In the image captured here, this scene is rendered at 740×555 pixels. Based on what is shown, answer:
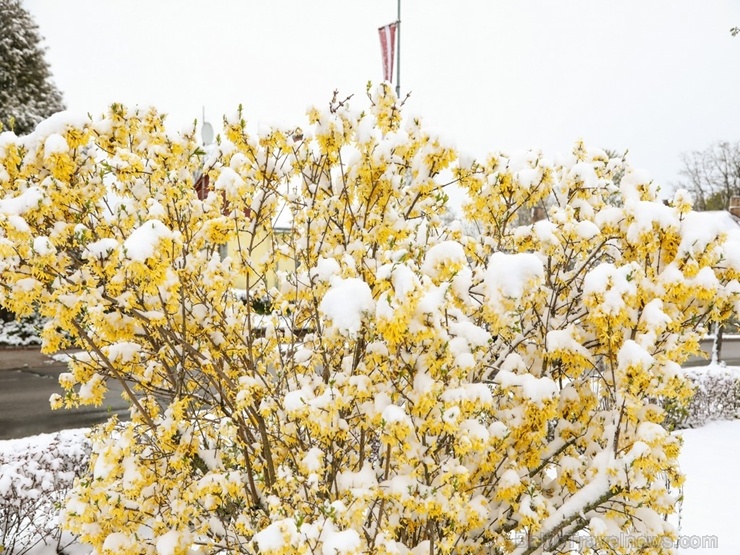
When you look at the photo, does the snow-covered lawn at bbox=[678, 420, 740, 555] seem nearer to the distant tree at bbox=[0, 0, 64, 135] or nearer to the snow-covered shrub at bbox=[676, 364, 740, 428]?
the snow-covered shrub at bbox=[676, 364, 740, 428]

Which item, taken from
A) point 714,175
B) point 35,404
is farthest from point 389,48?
point 714,175

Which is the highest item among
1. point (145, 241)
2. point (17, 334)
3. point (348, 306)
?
point (145, 241)

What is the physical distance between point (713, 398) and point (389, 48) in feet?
32.9

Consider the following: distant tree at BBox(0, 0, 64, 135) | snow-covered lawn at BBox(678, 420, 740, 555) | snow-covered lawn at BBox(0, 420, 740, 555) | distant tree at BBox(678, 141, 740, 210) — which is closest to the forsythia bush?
snow-covered lawn at BBox(0, 420, 740, 555)

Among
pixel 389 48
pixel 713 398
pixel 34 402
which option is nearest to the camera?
pixel 713 398

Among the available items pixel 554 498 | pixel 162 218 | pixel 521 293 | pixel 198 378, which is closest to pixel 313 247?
pixel 162 218

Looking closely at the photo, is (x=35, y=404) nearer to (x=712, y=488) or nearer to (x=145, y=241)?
(x=145, y=241)

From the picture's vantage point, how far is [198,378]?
389 centimetres

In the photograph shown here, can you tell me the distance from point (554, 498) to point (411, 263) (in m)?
2.07

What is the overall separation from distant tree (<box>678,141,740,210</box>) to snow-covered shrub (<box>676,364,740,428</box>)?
40828 mm

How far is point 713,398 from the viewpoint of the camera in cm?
1020

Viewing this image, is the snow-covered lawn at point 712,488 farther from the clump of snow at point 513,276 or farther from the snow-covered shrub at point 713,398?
the clump of snow at point 513,276

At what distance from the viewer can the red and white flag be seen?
40.1 ft

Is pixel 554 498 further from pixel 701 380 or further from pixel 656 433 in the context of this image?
pixel 701 380
